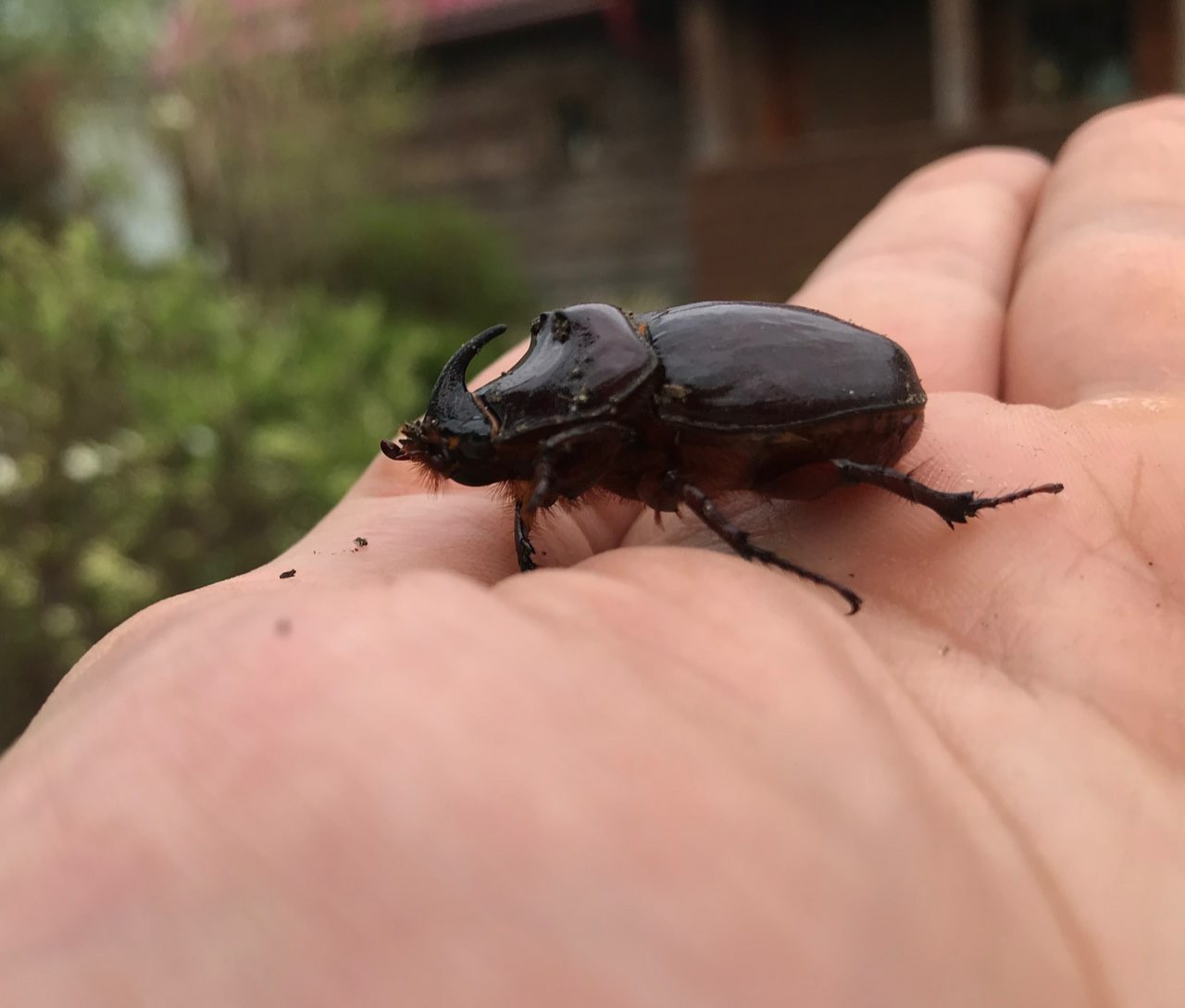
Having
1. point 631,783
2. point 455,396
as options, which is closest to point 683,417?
point 455,396

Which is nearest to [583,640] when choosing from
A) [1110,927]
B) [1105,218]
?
[1110,927]

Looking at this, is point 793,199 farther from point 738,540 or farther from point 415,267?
point 738,540

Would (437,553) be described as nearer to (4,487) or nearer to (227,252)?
(4,487)

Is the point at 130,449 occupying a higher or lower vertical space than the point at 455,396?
lower

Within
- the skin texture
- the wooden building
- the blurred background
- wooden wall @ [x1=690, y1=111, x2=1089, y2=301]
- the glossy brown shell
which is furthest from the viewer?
the wooden building

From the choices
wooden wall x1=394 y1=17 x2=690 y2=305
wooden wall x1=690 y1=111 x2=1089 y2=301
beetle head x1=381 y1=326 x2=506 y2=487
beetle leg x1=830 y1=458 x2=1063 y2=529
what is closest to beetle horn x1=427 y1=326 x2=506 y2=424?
beetle head x1=381 y1=326 x2=506 y2=487

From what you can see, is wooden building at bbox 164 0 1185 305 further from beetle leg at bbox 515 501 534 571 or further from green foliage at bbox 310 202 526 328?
beetle leg at bbox 515 501 534 571

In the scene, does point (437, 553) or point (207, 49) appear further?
point (207, 49)
